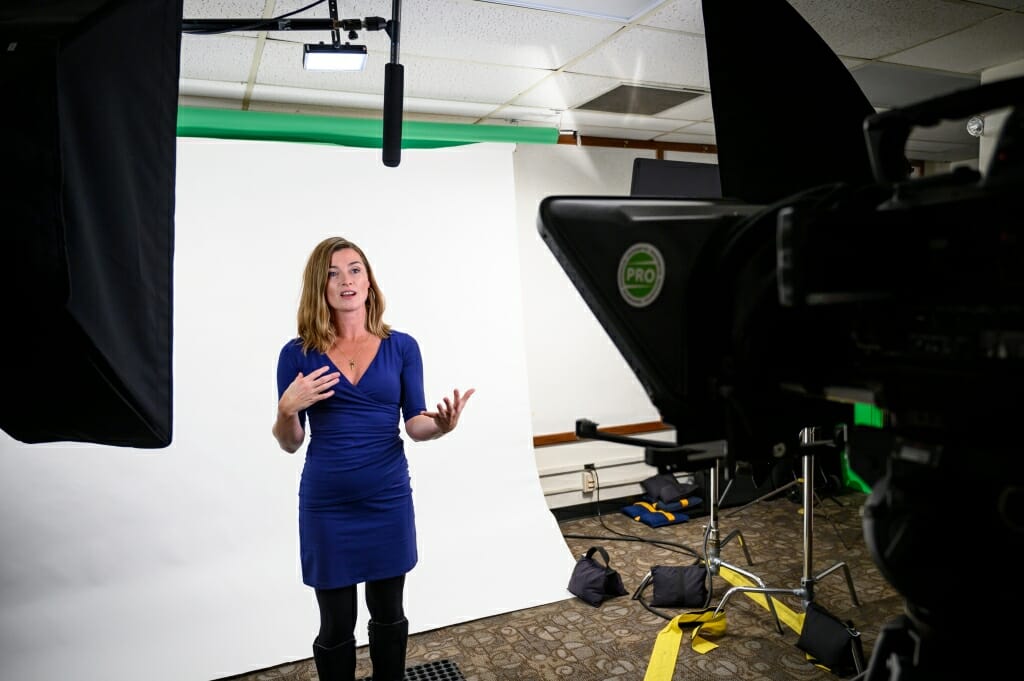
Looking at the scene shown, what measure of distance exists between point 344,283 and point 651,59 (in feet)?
5.63

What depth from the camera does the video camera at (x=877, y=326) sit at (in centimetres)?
61

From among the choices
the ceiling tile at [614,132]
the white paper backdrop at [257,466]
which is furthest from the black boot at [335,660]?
the ceiling tile at [614,132]

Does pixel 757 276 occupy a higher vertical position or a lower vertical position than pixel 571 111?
lower

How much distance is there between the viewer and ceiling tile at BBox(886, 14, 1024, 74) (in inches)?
106

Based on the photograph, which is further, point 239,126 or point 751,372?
point 239,126

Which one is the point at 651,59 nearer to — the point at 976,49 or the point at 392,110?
the point at 976,49

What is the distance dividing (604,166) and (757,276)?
3825 mm

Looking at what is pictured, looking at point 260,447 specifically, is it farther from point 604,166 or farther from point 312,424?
point 604,166

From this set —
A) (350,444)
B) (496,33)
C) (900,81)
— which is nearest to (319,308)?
(350,444)

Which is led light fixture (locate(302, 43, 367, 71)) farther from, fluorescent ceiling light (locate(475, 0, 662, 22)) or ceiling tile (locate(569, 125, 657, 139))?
ceiling tile (locate(569, 125, 657, 139))

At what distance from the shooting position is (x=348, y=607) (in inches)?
78.2

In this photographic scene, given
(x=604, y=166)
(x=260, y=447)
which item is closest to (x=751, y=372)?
(x=260, y=447)

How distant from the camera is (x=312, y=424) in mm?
2020

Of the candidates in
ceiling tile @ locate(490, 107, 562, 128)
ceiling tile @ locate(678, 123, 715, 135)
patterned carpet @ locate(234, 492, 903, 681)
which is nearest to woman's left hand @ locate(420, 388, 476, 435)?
patterned carpet @ locate(234, 492, 903, 681)
